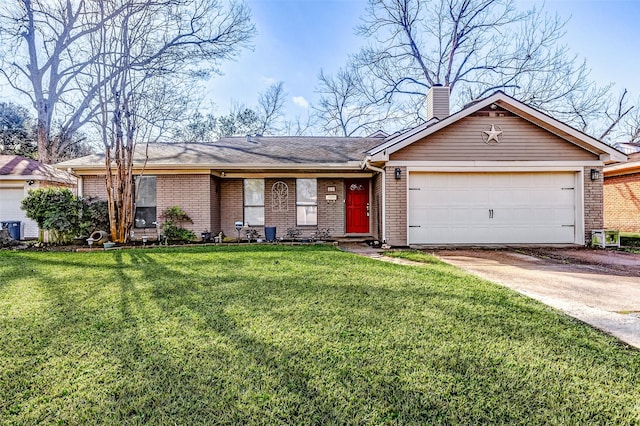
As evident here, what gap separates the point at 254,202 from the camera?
12188 mm

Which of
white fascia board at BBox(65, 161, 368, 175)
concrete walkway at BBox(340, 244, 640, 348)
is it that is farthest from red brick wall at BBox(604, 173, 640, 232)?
white fascia board at BBox(65, 161, 368, 175)

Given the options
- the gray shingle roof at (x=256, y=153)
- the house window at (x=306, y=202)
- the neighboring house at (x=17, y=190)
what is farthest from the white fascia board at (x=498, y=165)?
the neighboring house at (x=17, y=190)

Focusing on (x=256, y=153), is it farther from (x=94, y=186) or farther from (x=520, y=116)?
(x=520, y=116)

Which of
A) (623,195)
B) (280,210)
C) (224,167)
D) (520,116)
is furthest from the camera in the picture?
(623,195)

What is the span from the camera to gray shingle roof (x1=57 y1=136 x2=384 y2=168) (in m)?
11.0

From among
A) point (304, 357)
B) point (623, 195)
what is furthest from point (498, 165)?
point (304, 357)

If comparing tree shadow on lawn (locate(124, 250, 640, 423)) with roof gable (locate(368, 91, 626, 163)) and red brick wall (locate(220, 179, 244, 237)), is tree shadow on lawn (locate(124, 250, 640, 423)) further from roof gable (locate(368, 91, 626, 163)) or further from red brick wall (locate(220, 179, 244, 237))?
red brick wall (locate(220, 179, 244, 237))

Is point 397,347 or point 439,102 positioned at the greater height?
point 439,102

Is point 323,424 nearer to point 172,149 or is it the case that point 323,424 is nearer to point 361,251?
point 361,251

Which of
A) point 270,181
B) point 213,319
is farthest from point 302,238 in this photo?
point 213,319

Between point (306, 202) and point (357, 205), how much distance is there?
184 centimetres

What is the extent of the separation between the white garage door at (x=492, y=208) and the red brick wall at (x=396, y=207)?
26 centimetres

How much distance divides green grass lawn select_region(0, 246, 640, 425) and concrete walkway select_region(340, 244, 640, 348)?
0.42 metres

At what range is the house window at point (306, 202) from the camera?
481 inches
